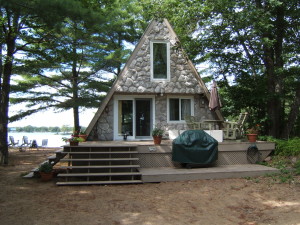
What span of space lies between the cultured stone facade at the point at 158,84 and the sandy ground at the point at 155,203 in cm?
380

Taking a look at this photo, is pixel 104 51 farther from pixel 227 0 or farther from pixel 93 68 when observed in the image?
pixel 227 0

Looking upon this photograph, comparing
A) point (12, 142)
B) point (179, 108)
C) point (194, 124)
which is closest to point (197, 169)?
point (194, 124)

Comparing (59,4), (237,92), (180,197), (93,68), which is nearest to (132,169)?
(180,197)

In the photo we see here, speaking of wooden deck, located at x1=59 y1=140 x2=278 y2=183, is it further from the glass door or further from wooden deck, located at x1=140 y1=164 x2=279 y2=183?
the glass door

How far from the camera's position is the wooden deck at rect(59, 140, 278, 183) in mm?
7172

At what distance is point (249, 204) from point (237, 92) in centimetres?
690

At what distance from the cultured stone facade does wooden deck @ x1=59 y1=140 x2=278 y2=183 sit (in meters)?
2.04

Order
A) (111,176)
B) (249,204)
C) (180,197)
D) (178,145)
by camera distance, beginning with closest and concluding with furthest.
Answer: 1. (249,204)
2. (180,197)
3. (111,176)
4. (178,145)

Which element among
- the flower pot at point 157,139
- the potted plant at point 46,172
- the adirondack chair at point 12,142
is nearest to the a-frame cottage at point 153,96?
the flower pot at point 157,139

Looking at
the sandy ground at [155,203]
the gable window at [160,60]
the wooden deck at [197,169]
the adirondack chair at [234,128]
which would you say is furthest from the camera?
the gable window at [160,60]

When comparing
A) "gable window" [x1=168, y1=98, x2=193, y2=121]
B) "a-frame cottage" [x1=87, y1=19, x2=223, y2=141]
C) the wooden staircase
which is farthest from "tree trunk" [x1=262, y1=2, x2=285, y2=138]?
the wooden staircase

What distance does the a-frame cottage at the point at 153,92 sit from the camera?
1034cm

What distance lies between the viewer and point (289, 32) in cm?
1118

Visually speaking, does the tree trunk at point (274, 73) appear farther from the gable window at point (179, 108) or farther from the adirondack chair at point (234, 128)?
the gable window at point (179, 108)
